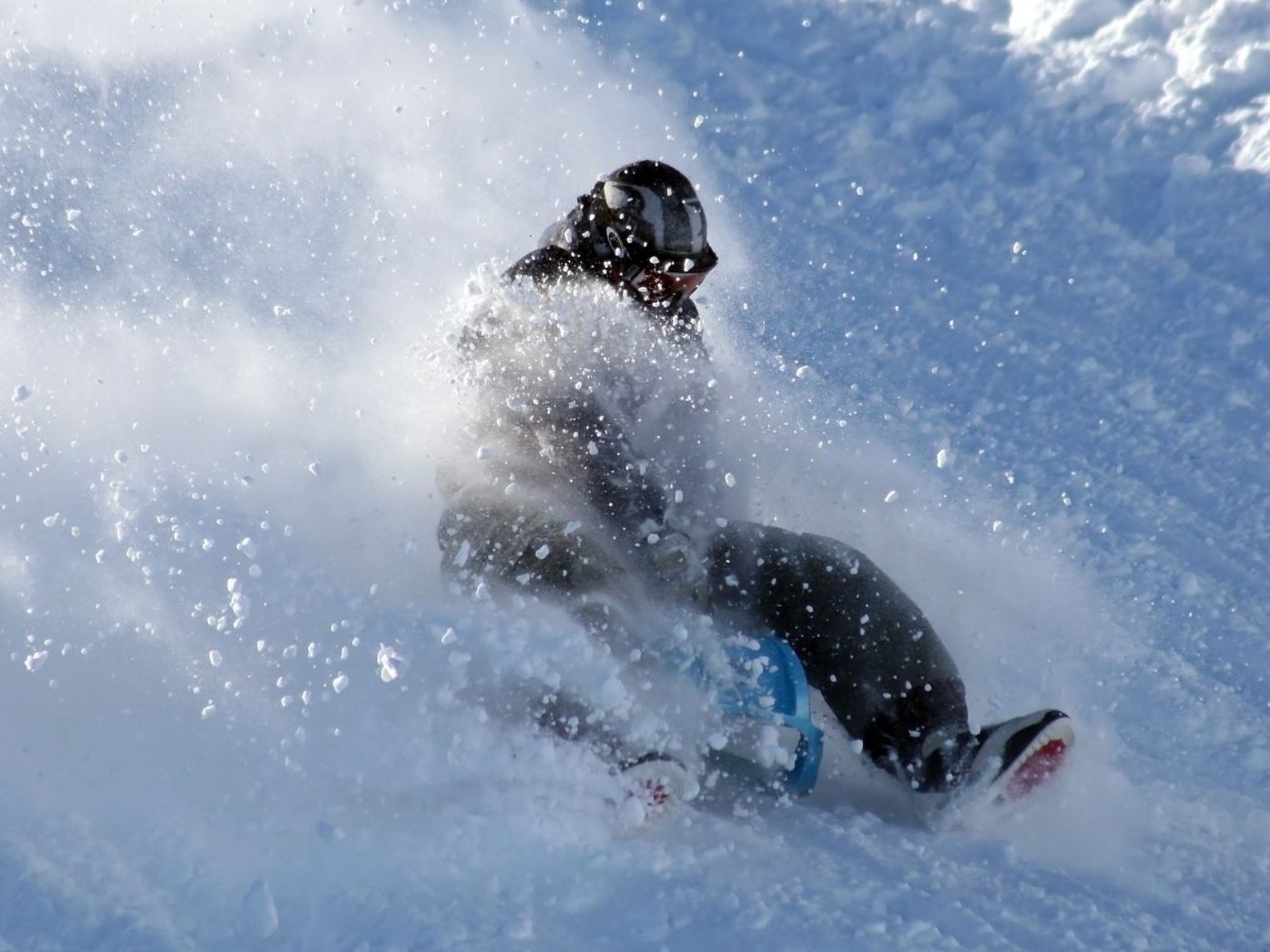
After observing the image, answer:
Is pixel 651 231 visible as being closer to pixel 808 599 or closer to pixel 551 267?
pixel 551 267

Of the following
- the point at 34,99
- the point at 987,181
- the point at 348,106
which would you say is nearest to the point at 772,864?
the point at 987,181

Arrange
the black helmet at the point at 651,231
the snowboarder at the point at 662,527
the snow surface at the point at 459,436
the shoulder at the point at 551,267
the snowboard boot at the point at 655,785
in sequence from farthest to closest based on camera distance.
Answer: the shoulder at the point at 551,267 < the black helmet at the point at 651,231 < the snowboarder at the point at 662,527 < the snowboard boot at the point at 655,785 < the snow surface at the point at 459,436

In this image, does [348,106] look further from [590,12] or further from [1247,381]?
[1247,381]

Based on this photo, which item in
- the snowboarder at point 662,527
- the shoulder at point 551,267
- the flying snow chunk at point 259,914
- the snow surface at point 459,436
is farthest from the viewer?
the shoulder at point 551,267

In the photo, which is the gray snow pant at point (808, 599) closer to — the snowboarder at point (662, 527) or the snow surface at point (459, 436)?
the snowboarder at point (662, 527)

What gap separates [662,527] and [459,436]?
0.70 metres

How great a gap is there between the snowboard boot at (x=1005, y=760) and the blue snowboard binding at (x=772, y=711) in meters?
0.29

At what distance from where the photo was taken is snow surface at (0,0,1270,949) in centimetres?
185

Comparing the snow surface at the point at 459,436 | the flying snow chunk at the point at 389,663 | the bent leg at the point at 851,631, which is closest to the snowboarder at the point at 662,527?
the bent leg at the point at 851,631

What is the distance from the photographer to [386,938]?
1570 millimetres

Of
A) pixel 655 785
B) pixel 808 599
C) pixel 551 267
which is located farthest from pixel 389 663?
pixel 551 267

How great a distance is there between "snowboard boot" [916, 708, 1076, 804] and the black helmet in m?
1.36

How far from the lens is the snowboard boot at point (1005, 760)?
226 centimetres

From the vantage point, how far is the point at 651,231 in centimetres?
280
